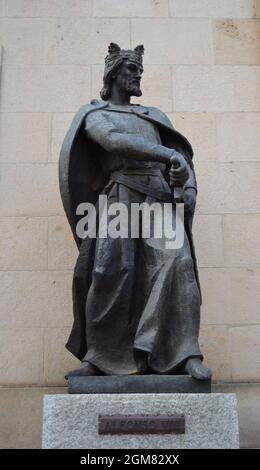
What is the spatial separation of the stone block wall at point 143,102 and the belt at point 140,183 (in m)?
1.31

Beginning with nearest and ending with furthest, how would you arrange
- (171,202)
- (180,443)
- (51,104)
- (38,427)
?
(180,443), (171,202), (38,427), (51,104)

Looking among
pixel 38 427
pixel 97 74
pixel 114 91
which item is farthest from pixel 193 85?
pixel 38 427

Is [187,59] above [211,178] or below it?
above

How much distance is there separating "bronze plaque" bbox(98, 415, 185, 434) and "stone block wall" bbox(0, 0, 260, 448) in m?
1.60

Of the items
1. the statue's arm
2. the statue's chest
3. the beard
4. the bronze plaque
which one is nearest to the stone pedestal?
the bronze plaque

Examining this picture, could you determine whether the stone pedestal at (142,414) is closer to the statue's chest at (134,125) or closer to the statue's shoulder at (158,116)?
the statue's chest at (134,125)

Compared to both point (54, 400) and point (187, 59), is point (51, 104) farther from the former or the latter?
point (54, 400)

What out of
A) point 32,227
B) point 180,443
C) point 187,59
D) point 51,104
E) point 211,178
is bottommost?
point 180,443

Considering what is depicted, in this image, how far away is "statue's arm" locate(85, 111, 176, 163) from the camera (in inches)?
151

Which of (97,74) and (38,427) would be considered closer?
(38,427)

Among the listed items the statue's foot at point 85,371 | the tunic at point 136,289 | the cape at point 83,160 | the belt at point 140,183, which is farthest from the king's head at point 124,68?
the statue's foot at point 85,371

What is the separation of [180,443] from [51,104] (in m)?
3.15

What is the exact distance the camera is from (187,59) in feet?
19.1

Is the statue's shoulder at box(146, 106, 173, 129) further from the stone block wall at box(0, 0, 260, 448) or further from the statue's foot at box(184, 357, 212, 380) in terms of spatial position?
the statue's foot at box(184, 357, 212, 380)
